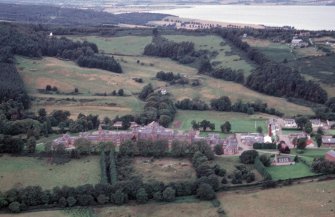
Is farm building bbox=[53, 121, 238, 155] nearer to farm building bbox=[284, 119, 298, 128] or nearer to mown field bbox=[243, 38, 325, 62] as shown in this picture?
farm building bbox=[284, 119, 298, 128]

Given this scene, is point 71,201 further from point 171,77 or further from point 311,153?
point 171,77

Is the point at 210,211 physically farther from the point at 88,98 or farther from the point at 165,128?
the point at 88,98

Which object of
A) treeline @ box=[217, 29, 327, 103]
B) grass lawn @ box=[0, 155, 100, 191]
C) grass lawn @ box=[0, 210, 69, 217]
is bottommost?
grass lawn @ box=[0, 210, 69, 217]

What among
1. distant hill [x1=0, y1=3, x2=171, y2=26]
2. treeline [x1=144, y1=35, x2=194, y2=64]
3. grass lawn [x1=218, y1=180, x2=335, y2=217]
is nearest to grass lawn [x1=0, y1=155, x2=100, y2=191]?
grass lawn [x1=218, y1=180, x2=335, y2=217]

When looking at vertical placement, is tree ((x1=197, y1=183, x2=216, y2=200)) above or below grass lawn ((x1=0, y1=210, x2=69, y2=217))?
above

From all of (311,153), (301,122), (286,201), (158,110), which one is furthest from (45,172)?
(301,122)

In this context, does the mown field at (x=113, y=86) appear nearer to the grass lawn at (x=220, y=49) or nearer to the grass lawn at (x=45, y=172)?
the grass lawn at (x=220, y=49)
